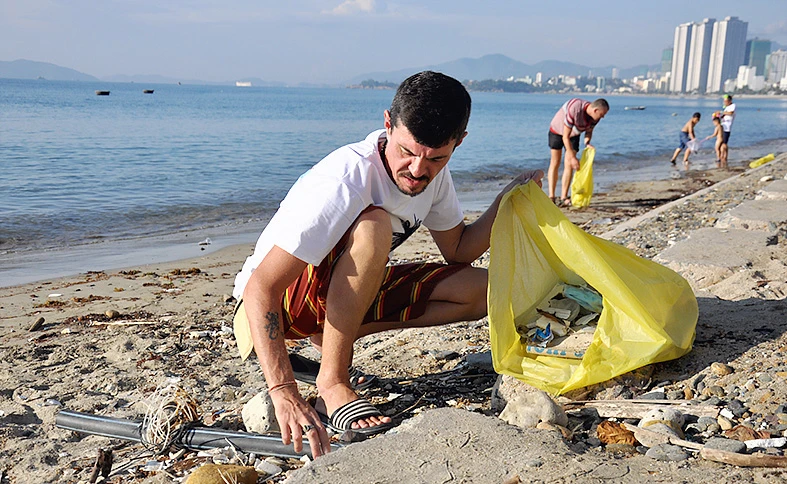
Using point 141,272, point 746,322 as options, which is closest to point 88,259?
point 141,272

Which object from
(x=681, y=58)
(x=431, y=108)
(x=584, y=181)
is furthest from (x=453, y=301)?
(x=681, y=58)

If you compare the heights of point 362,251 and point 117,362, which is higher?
point 362,251

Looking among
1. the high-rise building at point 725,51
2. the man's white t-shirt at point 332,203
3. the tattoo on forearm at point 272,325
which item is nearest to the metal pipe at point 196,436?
the tattoo on forearm at point 272,325

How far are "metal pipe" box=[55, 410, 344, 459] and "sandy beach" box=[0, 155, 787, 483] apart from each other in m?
0.05

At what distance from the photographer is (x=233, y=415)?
2.69 meters

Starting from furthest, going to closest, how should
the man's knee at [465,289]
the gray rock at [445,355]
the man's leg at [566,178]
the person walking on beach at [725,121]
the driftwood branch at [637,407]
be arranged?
the person walking on beach at [725,121]
the man's leg at [566,178]
the gray rock at [445,355]
the man's knee at [465,289]
the driftwood branch at [637,407]

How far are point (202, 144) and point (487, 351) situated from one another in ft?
59.5

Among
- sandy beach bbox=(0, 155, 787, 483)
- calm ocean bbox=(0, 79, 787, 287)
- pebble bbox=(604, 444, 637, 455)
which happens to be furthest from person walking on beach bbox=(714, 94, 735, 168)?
pebble bbox=(604, 444, 637, 455)

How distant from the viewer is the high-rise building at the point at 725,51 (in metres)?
153

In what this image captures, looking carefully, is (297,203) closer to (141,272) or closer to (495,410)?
(495,410)

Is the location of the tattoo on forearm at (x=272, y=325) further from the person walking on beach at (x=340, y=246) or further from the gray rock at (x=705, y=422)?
the gray rock at (x=705, y=422)

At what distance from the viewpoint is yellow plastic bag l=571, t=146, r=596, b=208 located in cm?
855

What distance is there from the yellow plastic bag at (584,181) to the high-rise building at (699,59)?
163m

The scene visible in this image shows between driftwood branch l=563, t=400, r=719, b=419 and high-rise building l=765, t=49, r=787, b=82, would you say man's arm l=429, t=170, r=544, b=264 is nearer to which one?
driftwood branch l=563, t=400, r=719, b=419
